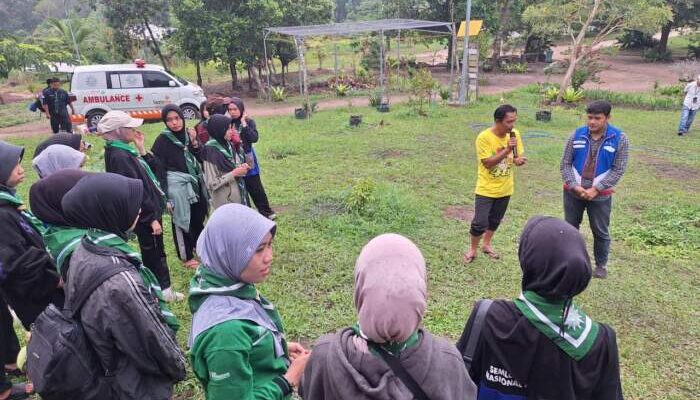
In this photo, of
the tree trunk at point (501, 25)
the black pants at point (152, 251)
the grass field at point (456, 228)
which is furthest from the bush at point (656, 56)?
the black pants at point (152, 251)

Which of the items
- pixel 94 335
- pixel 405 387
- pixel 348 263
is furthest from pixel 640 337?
pixel 94 335

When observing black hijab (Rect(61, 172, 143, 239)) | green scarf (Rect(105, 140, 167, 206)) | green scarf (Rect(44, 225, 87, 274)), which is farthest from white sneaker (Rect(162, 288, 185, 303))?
black hijab (Rect(61, 172, 143, 239))

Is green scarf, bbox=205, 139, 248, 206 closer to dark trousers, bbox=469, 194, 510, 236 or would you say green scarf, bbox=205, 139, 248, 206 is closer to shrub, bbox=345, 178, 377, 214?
shrub, bbox=345, 178, 377, 214

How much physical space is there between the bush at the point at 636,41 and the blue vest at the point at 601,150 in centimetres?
2766

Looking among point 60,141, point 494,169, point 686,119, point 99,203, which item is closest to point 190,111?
point 60,141

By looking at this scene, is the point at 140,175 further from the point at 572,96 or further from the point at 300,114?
the point at 572,96

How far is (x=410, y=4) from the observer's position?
2317cm

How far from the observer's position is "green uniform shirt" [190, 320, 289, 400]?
1.54 metres

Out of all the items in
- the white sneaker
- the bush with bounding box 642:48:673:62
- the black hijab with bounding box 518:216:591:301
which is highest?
the bush with bounding box 642:48:673:62

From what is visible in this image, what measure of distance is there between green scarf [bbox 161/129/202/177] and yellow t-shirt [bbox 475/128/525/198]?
270cm

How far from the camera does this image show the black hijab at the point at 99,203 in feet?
7.11

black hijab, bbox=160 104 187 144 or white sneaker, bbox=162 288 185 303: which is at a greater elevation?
black hijab, bbox=160 104 187 144

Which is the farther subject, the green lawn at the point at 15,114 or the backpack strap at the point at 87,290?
the green lawn at the point at 15,114

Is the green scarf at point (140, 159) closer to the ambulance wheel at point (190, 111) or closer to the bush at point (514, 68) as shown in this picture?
the ambulance wheel at point (190, 111)
